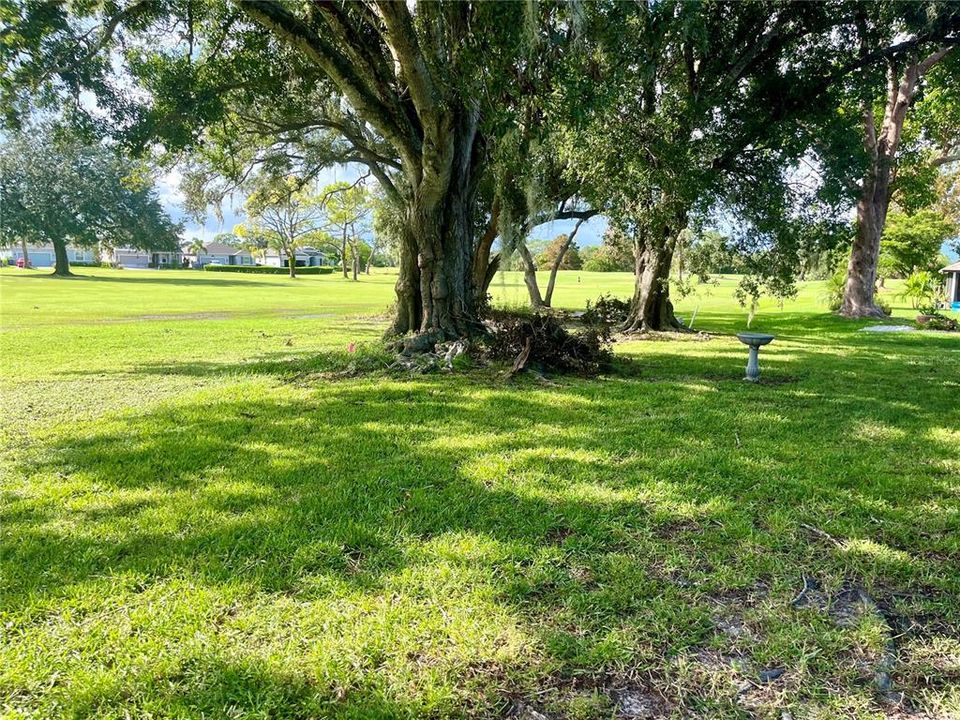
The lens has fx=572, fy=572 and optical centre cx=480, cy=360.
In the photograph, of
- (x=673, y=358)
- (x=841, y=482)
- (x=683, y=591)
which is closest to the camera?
(x=683, y=591)

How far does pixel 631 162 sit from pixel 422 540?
712 centimetres

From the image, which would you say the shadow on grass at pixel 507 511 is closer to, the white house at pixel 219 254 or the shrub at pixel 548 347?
the shrub at pixel 548 347

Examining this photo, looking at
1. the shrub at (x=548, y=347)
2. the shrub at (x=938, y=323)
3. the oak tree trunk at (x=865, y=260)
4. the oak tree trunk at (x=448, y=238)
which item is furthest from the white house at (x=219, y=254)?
the shrub at (x=548, y=347)

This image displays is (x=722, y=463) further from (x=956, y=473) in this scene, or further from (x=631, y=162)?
(x=631, y=162)

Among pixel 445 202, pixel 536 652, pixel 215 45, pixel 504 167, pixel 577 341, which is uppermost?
pixel 215 45

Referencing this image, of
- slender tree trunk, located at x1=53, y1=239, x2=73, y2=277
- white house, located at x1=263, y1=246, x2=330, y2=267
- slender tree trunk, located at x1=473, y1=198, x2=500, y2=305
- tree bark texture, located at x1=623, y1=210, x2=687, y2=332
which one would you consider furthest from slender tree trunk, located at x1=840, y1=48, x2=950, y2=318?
white house, located at x1=263, y1=246, x2=330, y2=267

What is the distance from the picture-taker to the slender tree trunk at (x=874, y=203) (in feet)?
53.5

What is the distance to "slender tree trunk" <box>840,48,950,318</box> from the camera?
1632 centimetres

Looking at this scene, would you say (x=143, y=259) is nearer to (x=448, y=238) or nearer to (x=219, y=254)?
(x=219, y=254)

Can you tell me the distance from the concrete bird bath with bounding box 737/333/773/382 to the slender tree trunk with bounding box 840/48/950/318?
11.2m

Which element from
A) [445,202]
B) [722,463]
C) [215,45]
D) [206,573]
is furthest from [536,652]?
[215,45]

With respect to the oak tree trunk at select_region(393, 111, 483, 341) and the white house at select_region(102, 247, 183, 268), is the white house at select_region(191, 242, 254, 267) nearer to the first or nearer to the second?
the white house at select_region(102, 247, 183, 268)

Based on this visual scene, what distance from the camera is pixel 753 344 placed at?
732 centimetres

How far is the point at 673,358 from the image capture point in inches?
392
